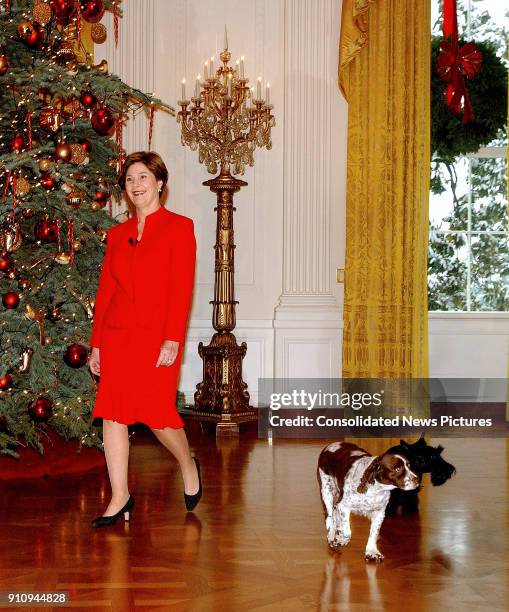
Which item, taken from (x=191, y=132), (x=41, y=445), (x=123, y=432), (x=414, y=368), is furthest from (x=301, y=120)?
(x=123, y=432)

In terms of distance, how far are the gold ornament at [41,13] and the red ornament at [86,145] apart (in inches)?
24.0

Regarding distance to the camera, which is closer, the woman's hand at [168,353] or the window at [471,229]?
the woman's hand at [168,353]

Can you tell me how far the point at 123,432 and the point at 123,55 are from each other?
4.31m

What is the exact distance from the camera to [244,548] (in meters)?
3.27

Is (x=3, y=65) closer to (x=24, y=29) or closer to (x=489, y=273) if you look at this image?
(x=24, y=29)

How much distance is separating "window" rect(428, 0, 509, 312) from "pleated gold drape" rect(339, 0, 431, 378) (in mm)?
922

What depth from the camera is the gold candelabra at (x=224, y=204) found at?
6.20 m

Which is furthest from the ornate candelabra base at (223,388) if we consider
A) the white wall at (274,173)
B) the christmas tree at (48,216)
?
the christmas tree at (48,216)

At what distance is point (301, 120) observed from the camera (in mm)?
7141

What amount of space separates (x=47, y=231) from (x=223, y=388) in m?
2.25

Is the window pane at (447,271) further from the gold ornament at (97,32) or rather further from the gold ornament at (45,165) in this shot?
the gold ornament at (45,165)

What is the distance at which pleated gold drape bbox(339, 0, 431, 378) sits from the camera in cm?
697

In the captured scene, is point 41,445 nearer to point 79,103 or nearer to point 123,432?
point 123,432

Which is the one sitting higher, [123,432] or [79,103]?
[79,103]
